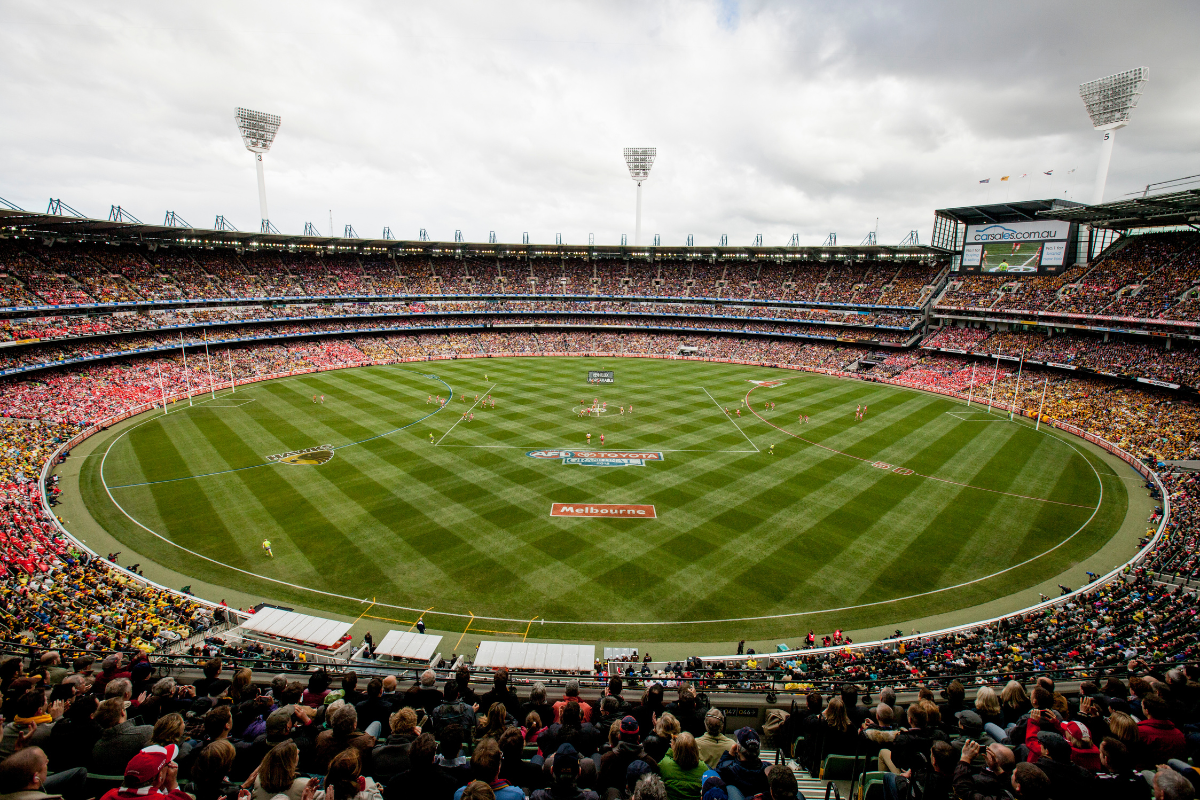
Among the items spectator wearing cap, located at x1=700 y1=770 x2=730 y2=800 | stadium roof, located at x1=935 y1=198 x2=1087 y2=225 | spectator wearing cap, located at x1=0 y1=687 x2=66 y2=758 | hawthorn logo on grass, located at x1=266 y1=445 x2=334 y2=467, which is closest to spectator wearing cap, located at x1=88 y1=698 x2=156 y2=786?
spectator wearing cap, located at x1=0 y1=687 x2=66 y2=758

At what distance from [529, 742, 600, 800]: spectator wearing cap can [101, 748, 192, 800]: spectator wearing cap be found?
344 cm

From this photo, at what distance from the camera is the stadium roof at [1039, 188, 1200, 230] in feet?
148

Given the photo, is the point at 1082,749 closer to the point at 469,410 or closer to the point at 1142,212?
the point at 469,410

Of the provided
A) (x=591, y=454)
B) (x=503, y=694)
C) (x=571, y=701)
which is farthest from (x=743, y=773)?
(x=591, y=454)

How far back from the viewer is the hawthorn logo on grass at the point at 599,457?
39344 mm

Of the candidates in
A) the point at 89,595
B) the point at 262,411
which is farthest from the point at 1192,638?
the point at 262,411

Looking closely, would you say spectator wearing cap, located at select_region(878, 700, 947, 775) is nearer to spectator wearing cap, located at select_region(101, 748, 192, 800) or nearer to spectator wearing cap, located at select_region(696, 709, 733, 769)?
spectator wearing cap, located at select_region(696, 709, 733, 769)

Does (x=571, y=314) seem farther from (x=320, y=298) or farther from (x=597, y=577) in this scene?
(x=597, y=577)

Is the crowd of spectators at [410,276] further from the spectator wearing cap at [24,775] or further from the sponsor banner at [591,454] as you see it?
the spectator wearing cap at [24,775]

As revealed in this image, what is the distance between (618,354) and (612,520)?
59.8 metres

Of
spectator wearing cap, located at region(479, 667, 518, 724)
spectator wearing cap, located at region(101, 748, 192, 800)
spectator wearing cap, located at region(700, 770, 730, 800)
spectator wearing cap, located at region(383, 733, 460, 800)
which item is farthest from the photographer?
spectator wearing cap, located at region(479, 667, 518, 724)

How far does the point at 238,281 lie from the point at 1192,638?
312 ft

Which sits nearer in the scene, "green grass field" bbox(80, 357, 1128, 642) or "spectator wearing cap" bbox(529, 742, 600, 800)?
"spectator wearing cap" bbox(529, 742, 600, 800)

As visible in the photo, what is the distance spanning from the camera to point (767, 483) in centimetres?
3616
